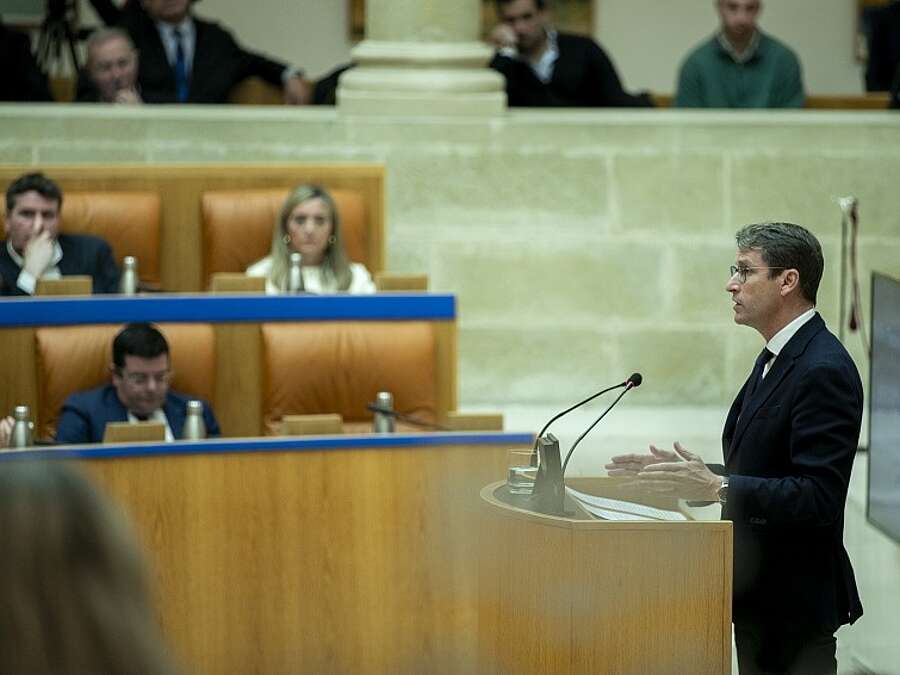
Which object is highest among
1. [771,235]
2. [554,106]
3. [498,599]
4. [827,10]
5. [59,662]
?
[827,10]

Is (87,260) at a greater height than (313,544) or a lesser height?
→ greater

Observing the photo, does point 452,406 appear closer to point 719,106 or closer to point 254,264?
point 254,264

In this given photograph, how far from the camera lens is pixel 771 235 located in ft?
10.3

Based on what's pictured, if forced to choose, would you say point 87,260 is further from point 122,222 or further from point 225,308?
point 225,308

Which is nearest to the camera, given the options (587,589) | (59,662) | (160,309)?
(59,662)

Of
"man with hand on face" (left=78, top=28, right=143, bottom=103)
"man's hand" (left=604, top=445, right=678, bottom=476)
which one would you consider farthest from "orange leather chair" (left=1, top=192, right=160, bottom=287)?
"man's hand" (left=604, top=445, right=678, bottom=476)

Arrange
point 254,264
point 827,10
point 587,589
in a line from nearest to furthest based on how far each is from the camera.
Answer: point 587,589, point 254,264, point 827,10

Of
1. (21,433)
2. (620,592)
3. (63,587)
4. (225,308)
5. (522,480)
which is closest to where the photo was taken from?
(63,587)

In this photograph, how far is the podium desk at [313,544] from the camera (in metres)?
4.22

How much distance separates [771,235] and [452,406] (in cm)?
258

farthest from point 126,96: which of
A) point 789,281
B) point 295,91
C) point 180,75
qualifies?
point 789,281

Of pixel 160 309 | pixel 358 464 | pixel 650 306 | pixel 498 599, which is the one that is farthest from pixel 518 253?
pixel 498 599

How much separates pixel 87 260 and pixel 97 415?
1.18 metres

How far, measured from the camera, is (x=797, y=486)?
3.03m
